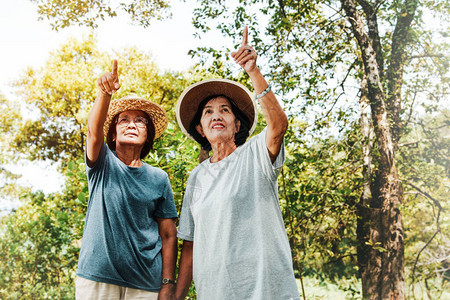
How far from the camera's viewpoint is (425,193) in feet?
15.7

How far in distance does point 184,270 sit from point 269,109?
87 cm

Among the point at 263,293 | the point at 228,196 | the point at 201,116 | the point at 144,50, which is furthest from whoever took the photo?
the point at 144,50

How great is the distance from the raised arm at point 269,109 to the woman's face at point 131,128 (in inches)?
27.6

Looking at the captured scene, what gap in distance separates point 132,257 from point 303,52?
423 cm

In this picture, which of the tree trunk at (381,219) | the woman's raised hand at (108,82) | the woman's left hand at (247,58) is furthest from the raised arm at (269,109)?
the tree trunk at (381,219)

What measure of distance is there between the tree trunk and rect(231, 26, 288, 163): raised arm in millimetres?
3766

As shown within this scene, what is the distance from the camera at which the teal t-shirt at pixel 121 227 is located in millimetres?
1489

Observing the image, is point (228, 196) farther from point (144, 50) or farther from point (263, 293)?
point (144, 50)

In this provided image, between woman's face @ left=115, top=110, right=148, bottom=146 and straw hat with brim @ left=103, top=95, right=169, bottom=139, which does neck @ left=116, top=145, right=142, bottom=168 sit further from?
straw hat with brim @ left=103, top=95, right=169, bottom=139

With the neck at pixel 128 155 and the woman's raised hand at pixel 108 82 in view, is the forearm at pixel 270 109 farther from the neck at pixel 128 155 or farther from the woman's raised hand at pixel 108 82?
the neck at pixel 128 155

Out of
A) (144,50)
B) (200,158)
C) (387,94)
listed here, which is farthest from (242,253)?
(144,50)

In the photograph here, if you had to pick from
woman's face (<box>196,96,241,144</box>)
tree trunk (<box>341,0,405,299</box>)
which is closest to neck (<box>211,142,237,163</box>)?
woman's face (<box>196,96,241,144</box>)

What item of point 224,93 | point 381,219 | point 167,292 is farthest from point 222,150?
point 381,219

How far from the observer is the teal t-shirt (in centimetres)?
149
